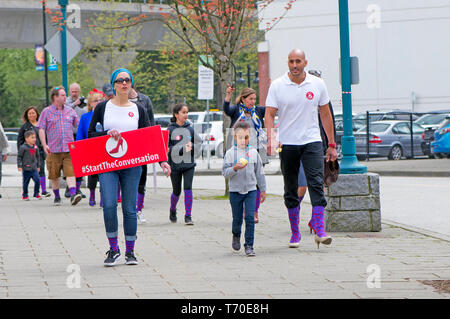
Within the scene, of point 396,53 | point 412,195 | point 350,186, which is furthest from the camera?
point 396,53

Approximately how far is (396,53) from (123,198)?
115ft

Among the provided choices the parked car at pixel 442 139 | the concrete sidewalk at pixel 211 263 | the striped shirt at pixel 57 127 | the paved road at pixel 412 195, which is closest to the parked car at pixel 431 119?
the parked car at pixel 442 139

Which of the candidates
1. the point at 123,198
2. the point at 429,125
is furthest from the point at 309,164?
the point at 429,125

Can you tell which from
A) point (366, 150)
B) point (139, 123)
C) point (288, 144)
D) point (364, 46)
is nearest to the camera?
point (139, 123)

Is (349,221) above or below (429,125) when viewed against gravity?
below

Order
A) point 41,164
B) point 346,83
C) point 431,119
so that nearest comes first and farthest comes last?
point 346,83 → point 41,164 → point 431,119

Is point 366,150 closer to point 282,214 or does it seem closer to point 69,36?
point 69,36

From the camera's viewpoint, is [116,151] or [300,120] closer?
Result: [116,151]

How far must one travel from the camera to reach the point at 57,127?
14781 millimetres

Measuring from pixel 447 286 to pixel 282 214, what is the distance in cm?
A: 609

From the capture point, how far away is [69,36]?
19562mm

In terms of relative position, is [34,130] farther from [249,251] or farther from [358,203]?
[249,251]

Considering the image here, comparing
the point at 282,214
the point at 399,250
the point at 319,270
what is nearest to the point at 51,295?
the point at 319,270

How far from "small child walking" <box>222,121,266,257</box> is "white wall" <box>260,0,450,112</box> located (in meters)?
33.7
